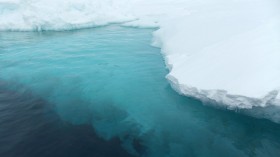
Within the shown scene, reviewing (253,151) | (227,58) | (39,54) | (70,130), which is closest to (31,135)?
(70,130)

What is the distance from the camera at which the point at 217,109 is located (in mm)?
6301

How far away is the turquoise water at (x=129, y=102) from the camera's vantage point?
205 inches

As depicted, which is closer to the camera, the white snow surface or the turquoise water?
the turquoise water

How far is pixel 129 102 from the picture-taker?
6922 mm

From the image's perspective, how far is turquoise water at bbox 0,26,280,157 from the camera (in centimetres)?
522

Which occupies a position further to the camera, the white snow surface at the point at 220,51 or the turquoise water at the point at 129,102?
the white snow surface at the point at 220,51

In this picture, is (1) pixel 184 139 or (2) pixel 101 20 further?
(2) pixel 101 20

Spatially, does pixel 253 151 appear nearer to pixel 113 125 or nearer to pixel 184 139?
pixel 184 139

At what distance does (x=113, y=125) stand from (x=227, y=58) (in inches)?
135

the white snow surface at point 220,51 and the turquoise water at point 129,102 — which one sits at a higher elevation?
the white snow surface at point 220,51

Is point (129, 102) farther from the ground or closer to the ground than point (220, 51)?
closer to the ground

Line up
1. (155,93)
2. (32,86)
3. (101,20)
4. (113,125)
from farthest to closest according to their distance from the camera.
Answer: (101,20), (32,86), (155,93), (113,125)

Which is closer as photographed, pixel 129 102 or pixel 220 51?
pixel 129 102

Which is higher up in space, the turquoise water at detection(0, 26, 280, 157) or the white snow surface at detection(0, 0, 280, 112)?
the white snow surface at detection(0, 0, 280, 112)
